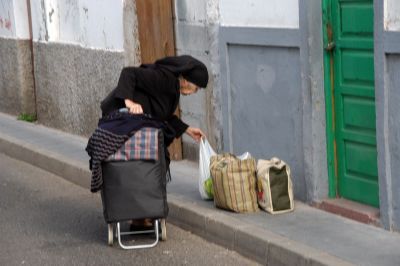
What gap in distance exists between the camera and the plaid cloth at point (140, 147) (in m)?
7.92

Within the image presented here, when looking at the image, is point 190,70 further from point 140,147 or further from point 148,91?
point 140,147

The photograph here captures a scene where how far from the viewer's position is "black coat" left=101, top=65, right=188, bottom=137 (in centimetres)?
803

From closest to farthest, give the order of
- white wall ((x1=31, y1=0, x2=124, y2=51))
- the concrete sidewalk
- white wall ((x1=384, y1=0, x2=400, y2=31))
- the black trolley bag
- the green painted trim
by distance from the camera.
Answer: the concrete sidewalk < white wall ((x1=384, y1=0, x2=400, y2=31)) < the black trolley bag < the green painted trim < white wall ((x1=31, y1=0, x2=124, y2=51))

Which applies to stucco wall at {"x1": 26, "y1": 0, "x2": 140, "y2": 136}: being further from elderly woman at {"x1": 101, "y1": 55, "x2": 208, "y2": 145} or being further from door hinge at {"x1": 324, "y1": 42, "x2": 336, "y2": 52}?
elderly woman at {"x1": 101, "y1": 55, "x2": 208, "y2": 145}

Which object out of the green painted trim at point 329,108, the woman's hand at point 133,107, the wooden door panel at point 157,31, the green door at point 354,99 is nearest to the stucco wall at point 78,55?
the wooden door panel at point 157,31

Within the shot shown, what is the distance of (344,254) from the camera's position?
7223mm

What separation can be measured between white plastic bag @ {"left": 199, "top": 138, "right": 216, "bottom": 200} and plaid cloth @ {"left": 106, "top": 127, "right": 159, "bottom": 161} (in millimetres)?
859

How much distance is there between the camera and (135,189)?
8.00 m

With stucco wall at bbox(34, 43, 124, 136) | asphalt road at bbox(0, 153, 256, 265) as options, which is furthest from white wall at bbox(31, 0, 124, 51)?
asphalt road at bbox(0, 153, 256, 265)

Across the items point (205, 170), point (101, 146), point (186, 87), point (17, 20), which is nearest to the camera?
point (101, 146)

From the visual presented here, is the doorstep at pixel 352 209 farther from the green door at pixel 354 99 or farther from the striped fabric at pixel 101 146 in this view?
the striped fabric at pixel 101 146

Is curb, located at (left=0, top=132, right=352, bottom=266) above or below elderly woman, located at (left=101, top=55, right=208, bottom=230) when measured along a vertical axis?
below

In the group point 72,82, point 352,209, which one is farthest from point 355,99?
point 72,82

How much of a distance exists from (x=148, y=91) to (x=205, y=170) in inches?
47.9
